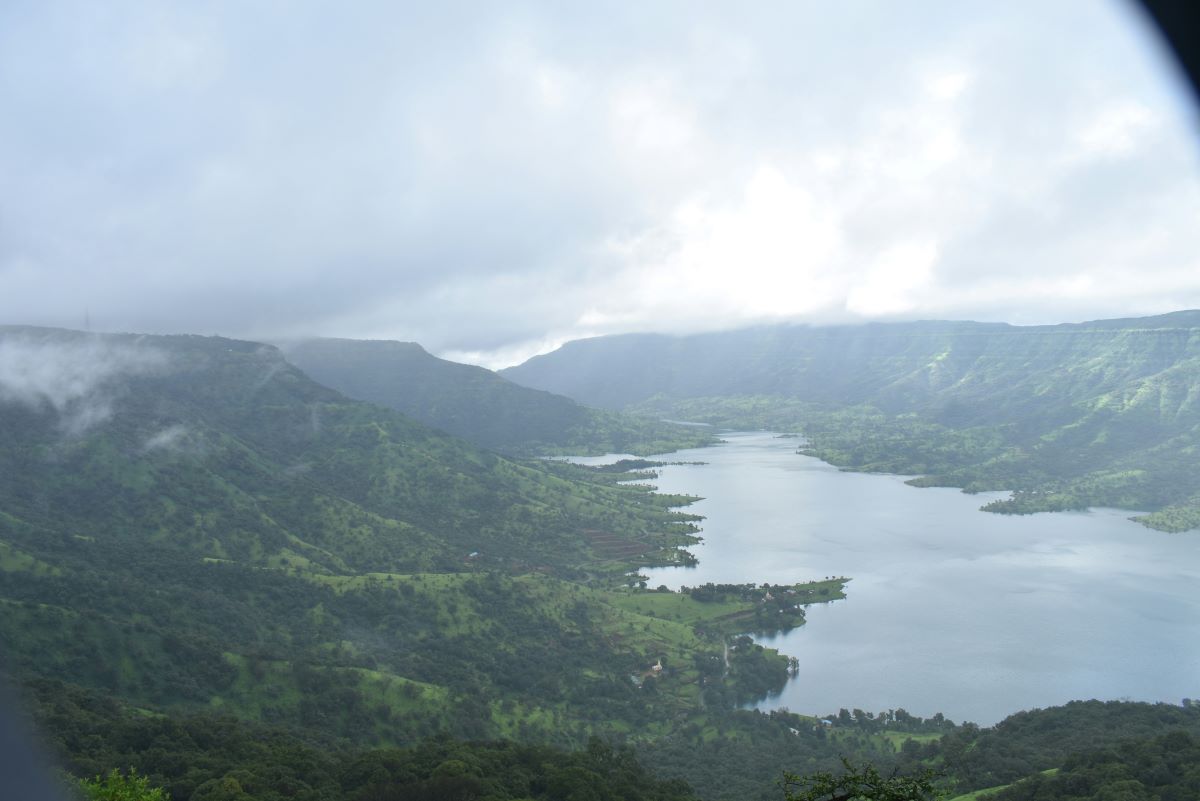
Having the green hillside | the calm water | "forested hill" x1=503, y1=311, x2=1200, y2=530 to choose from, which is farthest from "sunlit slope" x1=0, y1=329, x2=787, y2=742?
"forested hill" x1=503, y1=311, x2=1200, y2=530

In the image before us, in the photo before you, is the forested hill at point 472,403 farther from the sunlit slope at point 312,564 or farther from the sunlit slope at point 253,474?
the sunlit slope at point 312,564

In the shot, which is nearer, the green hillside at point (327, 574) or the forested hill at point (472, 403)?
the green hillside at point (327, 574)

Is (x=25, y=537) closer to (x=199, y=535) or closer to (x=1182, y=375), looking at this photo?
(x=199, y=535)

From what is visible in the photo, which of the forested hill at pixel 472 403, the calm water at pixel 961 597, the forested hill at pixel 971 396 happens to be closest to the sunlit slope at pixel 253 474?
the calm water at pixel 961 597

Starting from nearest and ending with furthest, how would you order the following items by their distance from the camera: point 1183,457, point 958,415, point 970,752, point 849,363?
point 970,752 < point 1183,457 < point 958,415 < point 849,363

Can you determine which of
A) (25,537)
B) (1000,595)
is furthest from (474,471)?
(1000,595)

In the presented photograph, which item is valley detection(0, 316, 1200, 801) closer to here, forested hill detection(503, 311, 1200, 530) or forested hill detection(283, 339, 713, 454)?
forested hill detection(503, 311, 1200, 530)
